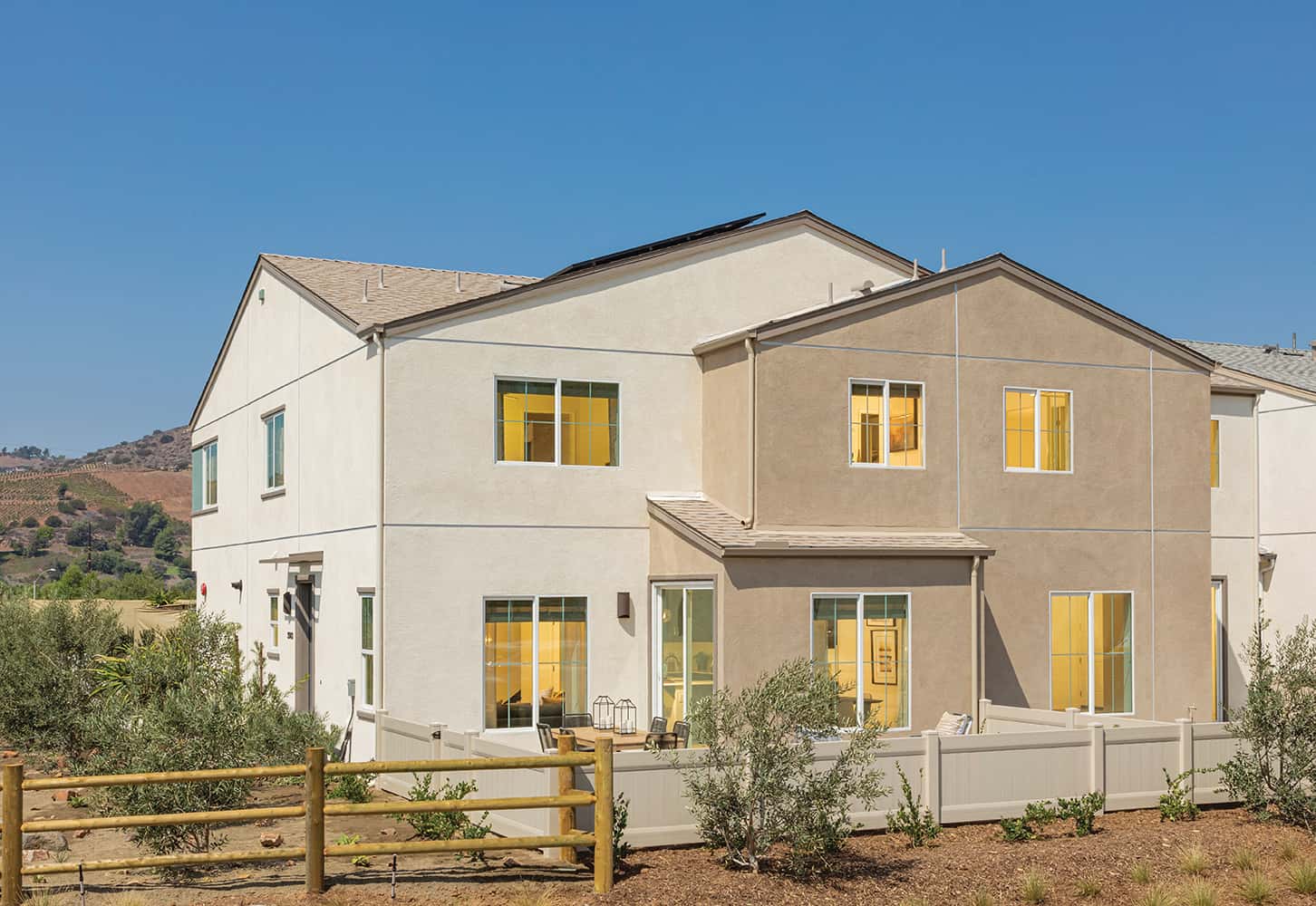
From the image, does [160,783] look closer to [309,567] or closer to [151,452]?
[309,567]

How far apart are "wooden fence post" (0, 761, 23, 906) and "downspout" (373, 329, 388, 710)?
6.94 meters

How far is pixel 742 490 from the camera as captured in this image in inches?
787

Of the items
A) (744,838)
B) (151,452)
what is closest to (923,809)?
(744,838)

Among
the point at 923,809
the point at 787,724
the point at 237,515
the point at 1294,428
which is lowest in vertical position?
the point at 923,809

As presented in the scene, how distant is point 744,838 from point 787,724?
1.29 m

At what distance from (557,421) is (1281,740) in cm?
1043

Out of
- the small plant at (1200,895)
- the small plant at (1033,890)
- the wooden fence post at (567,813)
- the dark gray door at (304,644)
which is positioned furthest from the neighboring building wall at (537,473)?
the small plant at (1200,895)

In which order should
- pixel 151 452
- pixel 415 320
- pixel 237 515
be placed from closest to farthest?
pixel 415 320
pixel 237 515
pixel 151 452

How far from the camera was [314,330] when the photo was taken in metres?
22.8

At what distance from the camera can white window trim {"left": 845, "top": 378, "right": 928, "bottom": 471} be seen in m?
20.4

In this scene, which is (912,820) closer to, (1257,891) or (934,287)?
(1257,891)

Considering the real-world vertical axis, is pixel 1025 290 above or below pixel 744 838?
above

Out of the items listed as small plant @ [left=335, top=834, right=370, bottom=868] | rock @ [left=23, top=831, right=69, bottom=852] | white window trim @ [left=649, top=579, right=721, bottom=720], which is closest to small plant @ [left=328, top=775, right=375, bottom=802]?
small plant @ [left=335, top=834, right=370, bottom=868]

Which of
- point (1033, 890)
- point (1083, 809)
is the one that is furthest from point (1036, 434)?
point (1033, 890)
